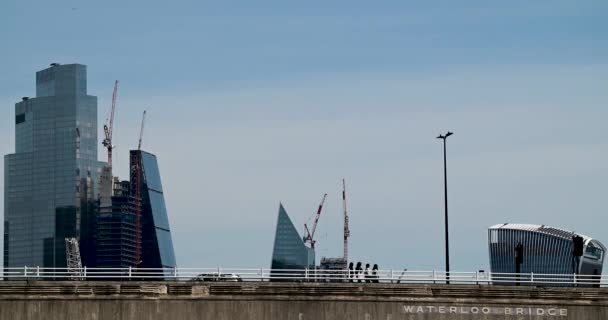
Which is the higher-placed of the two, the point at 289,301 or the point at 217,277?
the point at 217,277

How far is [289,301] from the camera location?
69438 mm

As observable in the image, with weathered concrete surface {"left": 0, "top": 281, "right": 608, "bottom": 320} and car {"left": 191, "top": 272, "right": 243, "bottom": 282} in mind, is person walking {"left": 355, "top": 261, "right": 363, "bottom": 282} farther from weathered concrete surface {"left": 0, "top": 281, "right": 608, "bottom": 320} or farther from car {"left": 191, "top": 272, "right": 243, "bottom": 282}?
car {"left": 191, "top": 272, "right": 243, "bottom": 282}

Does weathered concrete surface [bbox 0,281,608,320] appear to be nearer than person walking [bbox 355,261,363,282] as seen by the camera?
Yes

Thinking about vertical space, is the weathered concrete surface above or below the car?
below

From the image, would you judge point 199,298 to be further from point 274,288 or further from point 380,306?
point 380,306

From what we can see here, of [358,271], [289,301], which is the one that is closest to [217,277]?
[289,301]

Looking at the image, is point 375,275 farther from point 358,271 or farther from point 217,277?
point 217,277

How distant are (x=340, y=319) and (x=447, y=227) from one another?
53.6 feet

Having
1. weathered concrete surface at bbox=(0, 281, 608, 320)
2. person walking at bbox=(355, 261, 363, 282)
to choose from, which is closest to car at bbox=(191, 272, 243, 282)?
weathered concrete surface at bbox=(0, 281, 608, 320)

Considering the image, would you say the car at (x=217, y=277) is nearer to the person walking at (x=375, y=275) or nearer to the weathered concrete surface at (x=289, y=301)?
the weathered concrete surface at (x=289, y=301)

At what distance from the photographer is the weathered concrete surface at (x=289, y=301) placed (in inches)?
2665

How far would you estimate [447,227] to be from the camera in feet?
274

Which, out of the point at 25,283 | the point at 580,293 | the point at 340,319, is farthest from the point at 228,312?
the point at 580,293

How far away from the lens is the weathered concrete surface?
222ft
